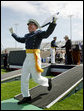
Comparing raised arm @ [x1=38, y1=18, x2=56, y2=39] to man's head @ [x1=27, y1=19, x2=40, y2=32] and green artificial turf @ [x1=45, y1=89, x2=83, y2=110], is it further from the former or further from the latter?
green artificial turf @ [x1=45, y1=89, x2=83, y2=110]

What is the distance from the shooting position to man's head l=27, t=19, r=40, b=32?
3772mm

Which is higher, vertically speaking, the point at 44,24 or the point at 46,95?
the point at 44,24

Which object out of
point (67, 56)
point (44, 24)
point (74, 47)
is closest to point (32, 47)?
point (44, 24)

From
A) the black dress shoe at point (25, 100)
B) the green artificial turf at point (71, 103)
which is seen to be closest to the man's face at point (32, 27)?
the black dress shoe at point (25, 100)

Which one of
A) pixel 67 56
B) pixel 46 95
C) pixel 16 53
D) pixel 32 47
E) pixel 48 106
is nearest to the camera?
pixel 48 106

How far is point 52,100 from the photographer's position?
12.4ft

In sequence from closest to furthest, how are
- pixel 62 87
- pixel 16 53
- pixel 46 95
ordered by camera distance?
pixel 46 95 < pixel 62 87 < pixel 16 53

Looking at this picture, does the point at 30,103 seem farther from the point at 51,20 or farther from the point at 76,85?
the point at 51,20

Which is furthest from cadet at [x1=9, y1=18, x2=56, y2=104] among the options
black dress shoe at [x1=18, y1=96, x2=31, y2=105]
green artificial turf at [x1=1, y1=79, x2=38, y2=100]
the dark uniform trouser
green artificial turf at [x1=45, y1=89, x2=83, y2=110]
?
the dark uniform trouser

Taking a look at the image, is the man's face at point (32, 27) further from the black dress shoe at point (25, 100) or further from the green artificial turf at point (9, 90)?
the green artificial turf at point (9, 90)

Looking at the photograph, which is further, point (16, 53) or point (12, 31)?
point (16, 53)

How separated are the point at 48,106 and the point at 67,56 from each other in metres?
5.35

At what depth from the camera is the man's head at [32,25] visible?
3.77 m

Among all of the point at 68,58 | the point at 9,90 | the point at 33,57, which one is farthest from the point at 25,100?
the point at 68,58
